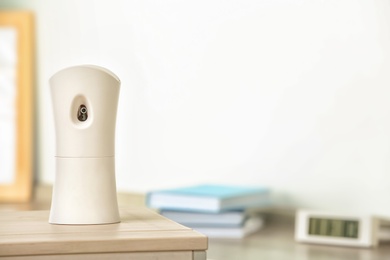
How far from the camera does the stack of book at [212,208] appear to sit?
1.59m

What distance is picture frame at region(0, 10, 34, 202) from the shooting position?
2318 mm

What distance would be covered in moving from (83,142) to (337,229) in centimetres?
70

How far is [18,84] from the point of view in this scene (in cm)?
232

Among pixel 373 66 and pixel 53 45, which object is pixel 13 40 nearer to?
pixel 53 45

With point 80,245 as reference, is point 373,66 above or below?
above

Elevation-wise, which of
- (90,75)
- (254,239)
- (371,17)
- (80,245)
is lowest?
(254,239)

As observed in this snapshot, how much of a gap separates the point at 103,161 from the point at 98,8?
4.35 ft

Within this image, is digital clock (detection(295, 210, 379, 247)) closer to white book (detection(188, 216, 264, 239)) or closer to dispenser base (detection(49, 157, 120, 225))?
white book (detection(188, 216, 264, 239))

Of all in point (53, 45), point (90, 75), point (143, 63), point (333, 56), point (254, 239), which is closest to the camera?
point (90, 75)

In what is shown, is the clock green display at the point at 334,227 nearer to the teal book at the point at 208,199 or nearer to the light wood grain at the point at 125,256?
the teal book at the point at 208,199

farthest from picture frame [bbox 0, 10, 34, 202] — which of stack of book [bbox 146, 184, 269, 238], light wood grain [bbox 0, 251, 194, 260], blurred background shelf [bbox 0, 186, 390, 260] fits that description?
light wood grain [bbox 0, 251, 194, 260]

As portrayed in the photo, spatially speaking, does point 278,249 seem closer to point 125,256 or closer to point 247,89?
point 247,89

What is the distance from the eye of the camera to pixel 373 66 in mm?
1591

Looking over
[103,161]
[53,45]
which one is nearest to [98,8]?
[53,45]
